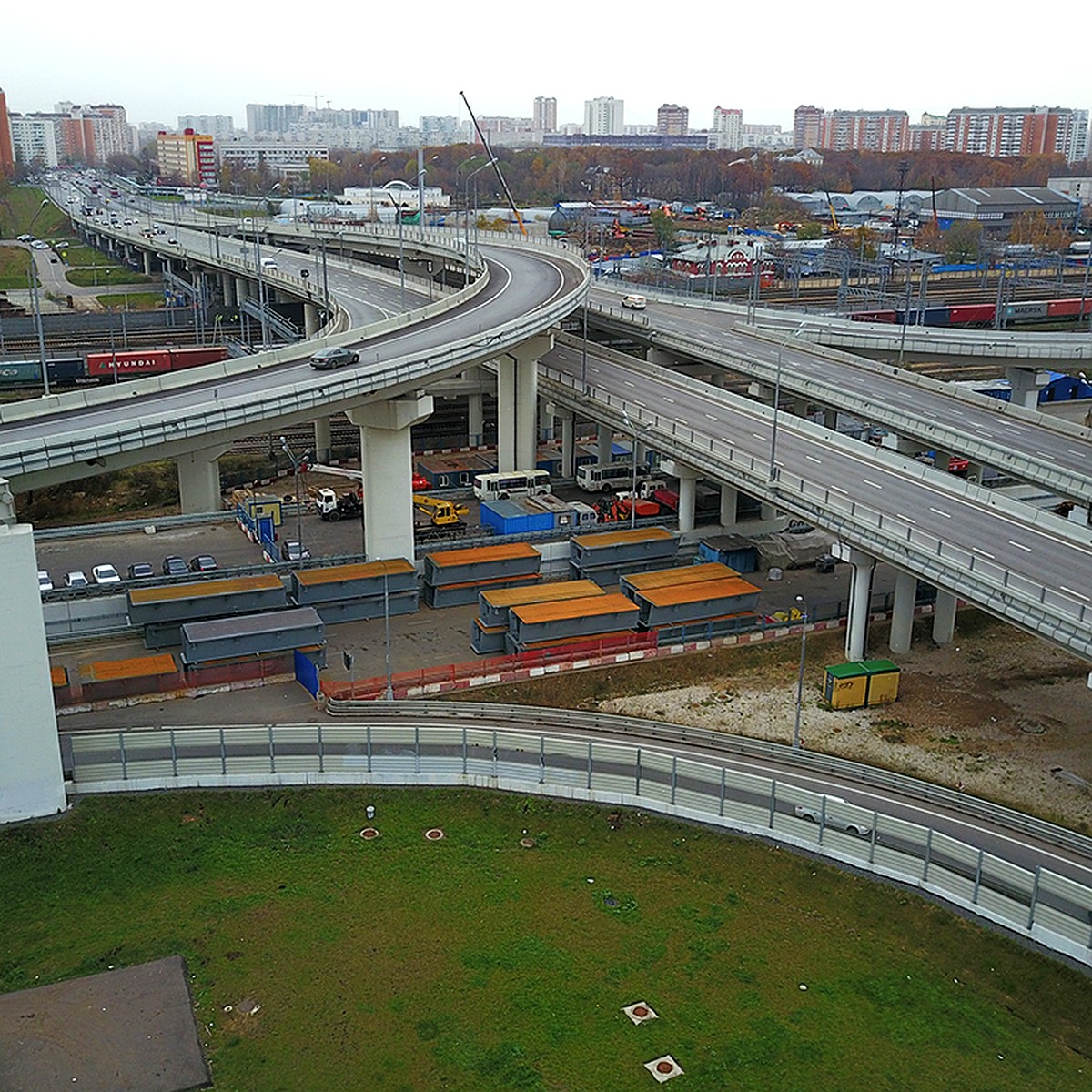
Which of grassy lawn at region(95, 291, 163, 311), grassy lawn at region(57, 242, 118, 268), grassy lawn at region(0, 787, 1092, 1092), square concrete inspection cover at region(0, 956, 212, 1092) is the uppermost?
grassy lawn at region(57, 242, 118, 268)

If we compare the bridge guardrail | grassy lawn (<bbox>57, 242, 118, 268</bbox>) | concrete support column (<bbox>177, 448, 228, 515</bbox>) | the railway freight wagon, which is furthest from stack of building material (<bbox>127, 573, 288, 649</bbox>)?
grassy lawn (<bbox>57, 242, 118, 268</bbox>)

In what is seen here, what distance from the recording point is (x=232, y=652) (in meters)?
45.6

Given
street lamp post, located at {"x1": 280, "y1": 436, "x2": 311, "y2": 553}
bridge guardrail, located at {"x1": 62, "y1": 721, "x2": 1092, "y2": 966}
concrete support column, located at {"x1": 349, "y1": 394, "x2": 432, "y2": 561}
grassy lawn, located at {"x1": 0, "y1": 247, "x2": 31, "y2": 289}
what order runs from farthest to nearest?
grassy lawn, located at {"x1": 0, "y1": 247, "x2": 31, "y2": 289}
street lamp post, located at {"x1": 280, "y1": 436, "x2": 311, "y2": 553}
concrete support column, located at {"x1": 349, "y1": 394, "x2": 432, "y2": 561}
bridge guardrail, located at {"x1": 62, "y1": 721, "x2": 1092, "y2": 966}

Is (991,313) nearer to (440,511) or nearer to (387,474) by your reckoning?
(440,511)

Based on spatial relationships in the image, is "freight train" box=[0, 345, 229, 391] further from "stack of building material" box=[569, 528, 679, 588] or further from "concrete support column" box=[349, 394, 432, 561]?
"stack of building material" box=[569, 528, 679, 588]

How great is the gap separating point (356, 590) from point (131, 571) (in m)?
11.0

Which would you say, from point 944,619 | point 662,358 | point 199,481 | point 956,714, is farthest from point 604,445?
point 956,714

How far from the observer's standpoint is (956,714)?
44938mm

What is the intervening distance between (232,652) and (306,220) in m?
124

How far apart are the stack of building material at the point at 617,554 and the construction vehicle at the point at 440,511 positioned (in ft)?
29.0

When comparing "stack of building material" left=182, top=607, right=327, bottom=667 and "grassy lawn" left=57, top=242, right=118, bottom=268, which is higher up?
"grassy lawn" left=57, top=242, right=118, bottom=268

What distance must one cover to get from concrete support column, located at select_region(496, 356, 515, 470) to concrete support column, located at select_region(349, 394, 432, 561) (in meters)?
14.4

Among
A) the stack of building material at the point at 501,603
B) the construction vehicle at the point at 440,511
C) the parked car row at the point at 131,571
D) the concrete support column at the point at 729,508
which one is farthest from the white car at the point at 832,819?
the construction vehicle at the point at 440,511

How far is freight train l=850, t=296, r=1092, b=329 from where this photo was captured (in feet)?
405
